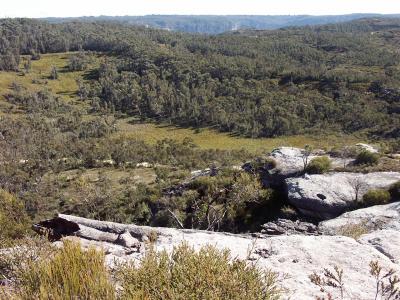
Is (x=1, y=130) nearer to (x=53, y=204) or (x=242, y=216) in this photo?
(x=53, y=204)

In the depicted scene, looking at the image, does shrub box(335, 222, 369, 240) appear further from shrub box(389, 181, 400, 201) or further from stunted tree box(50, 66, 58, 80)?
stunted tree box(50, 66, 58, 80)

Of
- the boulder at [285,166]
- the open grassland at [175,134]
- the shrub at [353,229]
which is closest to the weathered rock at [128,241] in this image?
the shrub at [353,229]

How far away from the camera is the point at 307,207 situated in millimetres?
37375

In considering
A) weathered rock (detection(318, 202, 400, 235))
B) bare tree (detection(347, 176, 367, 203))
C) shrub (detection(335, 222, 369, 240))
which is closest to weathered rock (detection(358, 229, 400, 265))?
shrub (detection(335, 222, 369, 240))

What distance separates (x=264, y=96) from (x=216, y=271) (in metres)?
149

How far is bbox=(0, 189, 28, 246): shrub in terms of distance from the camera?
29406mm

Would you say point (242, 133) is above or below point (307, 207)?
below

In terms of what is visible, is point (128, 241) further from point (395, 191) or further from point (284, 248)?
point (395, 191)

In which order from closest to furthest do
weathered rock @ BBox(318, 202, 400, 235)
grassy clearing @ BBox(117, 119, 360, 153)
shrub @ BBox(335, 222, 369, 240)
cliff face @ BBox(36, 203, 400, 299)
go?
cliff face @ BBox(36, 203, 400, 299) → shrub @ BBox(335, 222, 369, 240) → weathered rock @ BBox(318, 202, 400, 235) → grassy clearing @ BBox(117, 119, 360, 153)

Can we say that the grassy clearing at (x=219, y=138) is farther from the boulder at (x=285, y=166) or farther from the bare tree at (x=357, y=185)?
the bare tree at (x=357, y=185)

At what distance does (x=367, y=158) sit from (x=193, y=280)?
42.8 metres

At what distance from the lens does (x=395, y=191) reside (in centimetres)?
3588

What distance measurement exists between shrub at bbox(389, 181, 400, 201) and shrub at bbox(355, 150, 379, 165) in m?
10.9

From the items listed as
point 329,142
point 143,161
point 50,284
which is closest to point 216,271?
point 50,284
